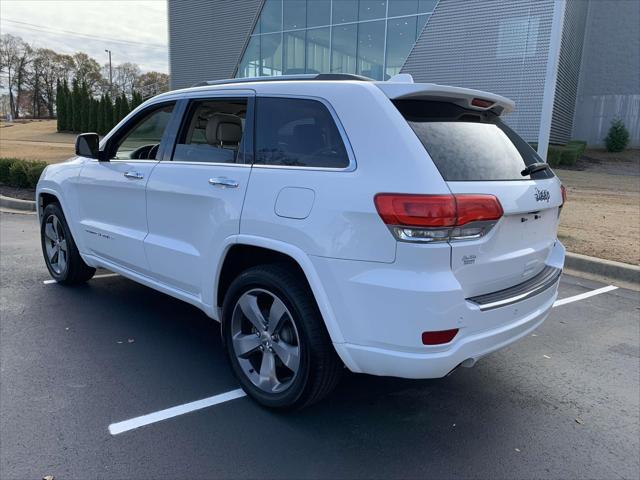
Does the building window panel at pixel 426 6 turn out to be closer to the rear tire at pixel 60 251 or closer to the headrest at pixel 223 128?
the rear tire at pixel 60 251

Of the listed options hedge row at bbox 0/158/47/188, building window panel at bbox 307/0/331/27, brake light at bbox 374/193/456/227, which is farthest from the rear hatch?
building window panel at bbox 307/0/331/27

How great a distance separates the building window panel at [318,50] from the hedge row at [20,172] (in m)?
15.0

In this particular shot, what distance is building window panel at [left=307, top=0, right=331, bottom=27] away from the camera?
2348 centimetres

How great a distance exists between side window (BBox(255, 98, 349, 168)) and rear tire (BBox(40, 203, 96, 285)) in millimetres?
2762

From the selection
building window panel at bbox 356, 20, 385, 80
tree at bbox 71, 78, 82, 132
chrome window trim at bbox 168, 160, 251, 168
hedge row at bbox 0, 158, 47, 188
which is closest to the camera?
chrome window trim at bbox 168, 160, 251, 168

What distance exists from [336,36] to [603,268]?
19.8 metres

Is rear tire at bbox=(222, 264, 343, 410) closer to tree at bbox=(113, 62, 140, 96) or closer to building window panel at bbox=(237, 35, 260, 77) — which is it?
building window panel at bbox=(237, 35, 260, 77)

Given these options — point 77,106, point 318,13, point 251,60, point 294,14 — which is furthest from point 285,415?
point 77,106

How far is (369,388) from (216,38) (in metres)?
28.7

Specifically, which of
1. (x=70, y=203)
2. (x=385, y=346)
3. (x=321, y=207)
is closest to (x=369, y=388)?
(x=385, y=346)

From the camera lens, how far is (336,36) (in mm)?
23359

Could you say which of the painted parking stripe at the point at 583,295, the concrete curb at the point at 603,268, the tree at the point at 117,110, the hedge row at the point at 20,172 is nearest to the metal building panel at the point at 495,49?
the concrete curb at the point at 603,268

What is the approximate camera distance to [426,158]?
2482 millimetres

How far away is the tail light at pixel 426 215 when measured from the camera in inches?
92.4
